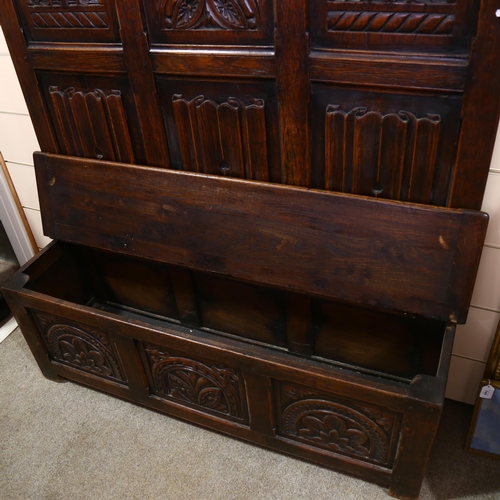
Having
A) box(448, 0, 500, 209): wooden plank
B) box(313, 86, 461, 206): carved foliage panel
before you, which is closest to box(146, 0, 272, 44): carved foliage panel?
box(313, 86, 461, 206): carved foliage panel

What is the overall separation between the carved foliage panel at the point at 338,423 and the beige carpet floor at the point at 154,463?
185 millimetres

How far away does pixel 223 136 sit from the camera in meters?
1.66

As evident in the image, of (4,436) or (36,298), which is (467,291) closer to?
(36,298)

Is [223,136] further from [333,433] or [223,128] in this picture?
[333,433]

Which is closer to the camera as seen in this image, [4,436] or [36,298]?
[36,298]

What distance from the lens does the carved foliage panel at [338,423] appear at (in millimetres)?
1515

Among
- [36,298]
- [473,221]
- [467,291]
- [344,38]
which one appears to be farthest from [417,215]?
[36,298]

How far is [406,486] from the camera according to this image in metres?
1.62

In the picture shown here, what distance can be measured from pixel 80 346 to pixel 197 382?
0.50m

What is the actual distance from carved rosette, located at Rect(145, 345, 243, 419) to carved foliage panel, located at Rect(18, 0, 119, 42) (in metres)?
1.04

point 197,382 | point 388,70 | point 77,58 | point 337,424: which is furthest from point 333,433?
point 77,58

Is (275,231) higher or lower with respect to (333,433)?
higher

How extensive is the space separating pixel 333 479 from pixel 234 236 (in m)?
0.90

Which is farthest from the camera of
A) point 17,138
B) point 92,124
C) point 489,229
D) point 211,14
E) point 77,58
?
point 17,138
